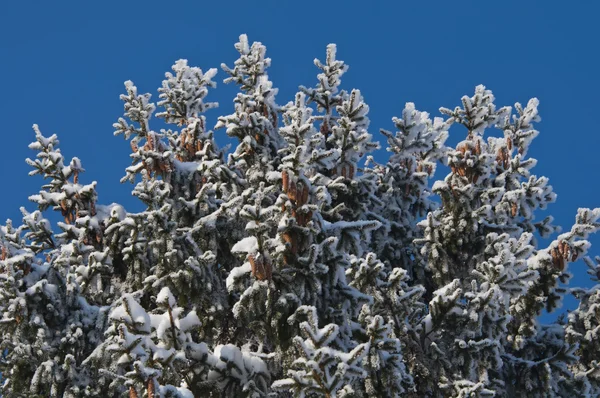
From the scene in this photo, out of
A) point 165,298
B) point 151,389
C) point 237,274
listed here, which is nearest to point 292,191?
point 237,274

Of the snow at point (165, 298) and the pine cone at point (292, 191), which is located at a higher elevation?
the pine cone at point (292, 191)

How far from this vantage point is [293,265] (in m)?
11.6

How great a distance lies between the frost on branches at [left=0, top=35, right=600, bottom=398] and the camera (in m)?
11.3

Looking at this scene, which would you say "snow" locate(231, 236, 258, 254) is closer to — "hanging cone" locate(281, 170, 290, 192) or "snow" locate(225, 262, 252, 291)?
"snow" locate(225, 262, 252, 291)

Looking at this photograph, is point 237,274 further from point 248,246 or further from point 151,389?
point 151,389

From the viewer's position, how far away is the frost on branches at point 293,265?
11.3 m

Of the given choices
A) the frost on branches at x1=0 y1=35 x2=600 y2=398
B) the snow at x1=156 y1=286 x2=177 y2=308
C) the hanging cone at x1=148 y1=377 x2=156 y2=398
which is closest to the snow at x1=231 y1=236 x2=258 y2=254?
the frost on branches at x1=0 y1=35 x2=600 y2=398

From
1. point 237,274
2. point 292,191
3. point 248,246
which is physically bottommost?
point 237,274

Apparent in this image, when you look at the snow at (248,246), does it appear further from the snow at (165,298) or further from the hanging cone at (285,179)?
the snow at (165,298)

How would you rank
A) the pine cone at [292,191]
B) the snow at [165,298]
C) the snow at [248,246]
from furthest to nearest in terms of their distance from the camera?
the pine cone at [292,191] < the snow at [248,246] < the snow at [165,298]

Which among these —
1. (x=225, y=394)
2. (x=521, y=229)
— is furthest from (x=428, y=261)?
(x=225, y=394)

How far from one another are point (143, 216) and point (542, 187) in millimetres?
8350

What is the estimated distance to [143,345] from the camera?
29.9 ft

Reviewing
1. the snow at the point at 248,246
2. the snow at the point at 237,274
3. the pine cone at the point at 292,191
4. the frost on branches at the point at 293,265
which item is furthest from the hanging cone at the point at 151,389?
the pine cone at the point at 292,191
